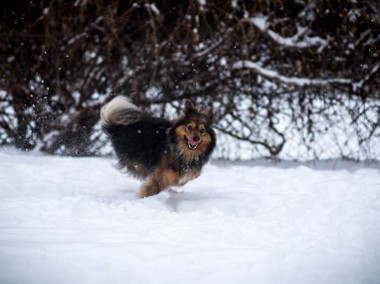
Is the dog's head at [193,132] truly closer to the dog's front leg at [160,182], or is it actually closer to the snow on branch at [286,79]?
the dog's front leg at [160,182]

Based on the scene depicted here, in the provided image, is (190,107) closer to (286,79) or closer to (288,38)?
(286,79)

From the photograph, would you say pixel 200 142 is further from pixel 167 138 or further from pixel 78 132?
pixel 78 132

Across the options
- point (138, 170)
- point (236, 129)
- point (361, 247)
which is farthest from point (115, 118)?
point (361, 247)

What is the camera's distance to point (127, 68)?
280 inches

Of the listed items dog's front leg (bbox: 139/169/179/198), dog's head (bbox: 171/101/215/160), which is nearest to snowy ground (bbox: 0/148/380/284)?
dog's front leg (bbox: 139/169/179/198)

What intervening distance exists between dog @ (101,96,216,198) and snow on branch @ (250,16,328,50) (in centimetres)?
273

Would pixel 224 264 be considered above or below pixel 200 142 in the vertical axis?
below

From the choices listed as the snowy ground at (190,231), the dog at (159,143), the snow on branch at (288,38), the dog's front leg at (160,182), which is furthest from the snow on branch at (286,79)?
the dog's front leg at (160,182)

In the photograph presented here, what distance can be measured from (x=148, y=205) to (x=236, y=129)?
3.52 meters

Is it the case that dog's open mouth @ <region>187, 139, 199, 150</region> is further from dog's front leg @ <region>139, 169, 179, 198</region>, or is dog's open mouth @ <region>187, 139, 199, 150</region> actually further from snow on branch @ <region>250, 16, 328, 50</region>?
snow on branch @ <region>250, 16, 328, 50</region>

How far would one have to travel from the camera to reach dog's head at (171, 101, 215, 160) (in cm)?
450

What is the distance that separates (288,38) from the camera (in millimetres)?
6898

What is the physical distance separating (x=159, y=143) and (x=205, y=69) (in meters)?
2.55

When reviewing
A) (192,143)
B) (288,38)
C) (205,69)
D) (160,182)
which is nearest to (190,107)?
(192,143)
